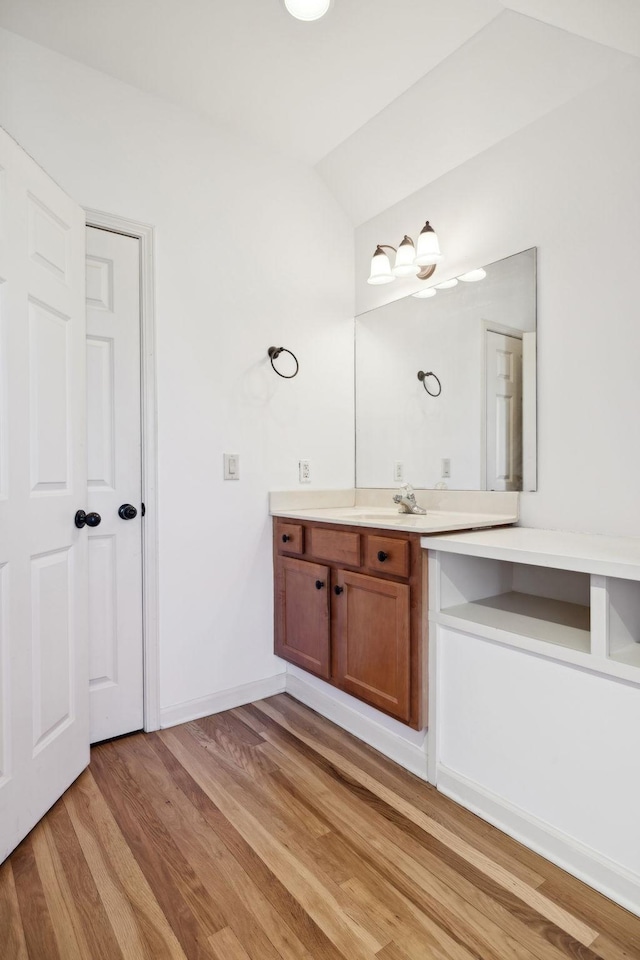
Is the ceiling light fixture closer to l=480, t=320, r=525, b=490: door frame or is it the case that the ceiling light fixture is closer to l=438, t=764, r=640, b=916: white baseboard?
l=480, t=320, r=525, b=490: door frame

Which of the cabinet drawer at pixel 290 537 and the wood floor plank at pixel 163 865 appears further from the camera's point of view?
the cabinet drawer at pixel 290 537

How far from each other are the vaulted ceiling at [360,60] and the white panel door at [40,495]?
65 cm

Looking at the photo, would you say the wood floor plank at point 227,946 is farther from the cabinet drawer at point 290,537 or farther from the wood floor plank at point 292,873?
the cabinet drawer at point 290,537

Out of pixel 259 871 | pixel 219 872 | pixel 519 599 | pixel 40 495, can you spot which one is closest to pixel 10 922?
pixel 219 872

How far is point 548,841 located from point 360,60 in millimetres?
2679

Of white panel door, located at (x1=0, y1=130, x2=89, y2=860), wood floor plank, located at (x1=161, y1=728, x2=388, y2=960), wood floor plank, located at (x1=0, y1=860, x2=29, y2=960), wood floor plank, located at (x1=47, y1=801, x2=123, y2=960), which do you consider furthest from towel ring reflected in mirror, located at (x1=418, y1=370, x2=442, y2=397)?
wood floor plank, located at (x1=0, y1=860, x2=29, y2=960)

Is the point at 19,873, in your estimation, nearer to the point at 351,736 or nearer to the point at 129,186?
the point at 351,736

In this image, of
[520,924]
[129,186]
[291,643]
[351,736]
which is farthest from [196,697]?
[129,186]

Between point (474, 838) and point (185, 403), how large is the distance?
1.86 metres

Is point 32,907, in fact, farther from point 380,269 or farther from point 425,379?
point 380,269

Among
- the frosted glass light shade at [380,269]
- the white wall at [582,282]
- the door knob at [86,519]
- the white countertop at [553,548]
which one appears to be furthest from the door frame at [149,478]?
the white wall at [582,282]

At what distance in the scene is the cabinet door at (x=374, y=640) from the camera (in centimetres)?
182

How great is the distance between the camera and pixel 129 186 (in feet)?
6.86

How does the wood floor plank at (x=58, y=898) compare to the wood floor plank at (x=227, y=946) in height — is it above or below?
below
